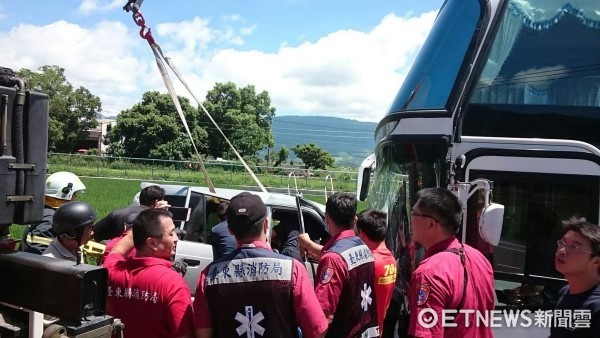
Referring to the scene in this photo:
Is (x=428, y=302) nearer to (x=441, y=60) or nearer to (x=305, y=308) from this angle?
(x=305, y=308)

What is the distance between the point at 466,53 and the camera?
368 centimetres

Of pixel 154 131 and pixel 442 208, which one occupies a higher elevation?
pixel 154 131

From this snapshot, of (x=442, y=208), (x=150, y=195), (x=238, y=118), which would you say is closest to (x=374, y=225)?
(x=442, y=208)

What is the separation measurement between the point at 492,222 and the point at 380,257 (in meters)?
0.76

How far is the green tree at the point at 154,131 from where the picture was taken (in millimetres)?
37812

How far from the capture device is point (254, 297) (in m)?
2.20

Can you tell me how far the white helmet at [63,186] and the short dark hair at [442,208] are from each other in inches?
149

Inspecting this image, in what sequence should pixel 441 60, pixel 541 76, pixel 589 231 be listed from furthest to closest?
pixel 441 60 < pixel 541 76 < pixel 589 231

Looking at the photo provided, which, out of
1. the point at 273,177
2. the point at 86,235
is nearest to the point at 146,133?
the point at 273,177

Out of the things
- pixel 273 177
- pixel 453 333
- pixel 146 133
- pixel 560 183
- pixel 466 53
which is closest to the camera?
pixel 453 333

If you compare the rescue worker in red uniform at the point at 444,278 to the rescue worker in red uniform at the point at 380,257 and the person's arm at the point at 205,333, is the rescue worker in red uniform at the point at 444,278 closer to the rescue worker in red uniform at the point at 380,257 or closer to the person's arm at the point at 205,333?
the rescue worker in red uniform at the point at 380,257

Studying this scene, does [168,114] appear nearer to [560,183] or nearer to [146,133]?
[146,133]

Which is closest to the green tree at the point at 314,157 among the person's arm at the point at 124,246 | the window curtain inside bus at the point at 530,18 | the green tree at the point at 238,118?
the green tree at the point at 238,118

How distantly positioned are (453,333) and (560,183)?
4.65 ft
